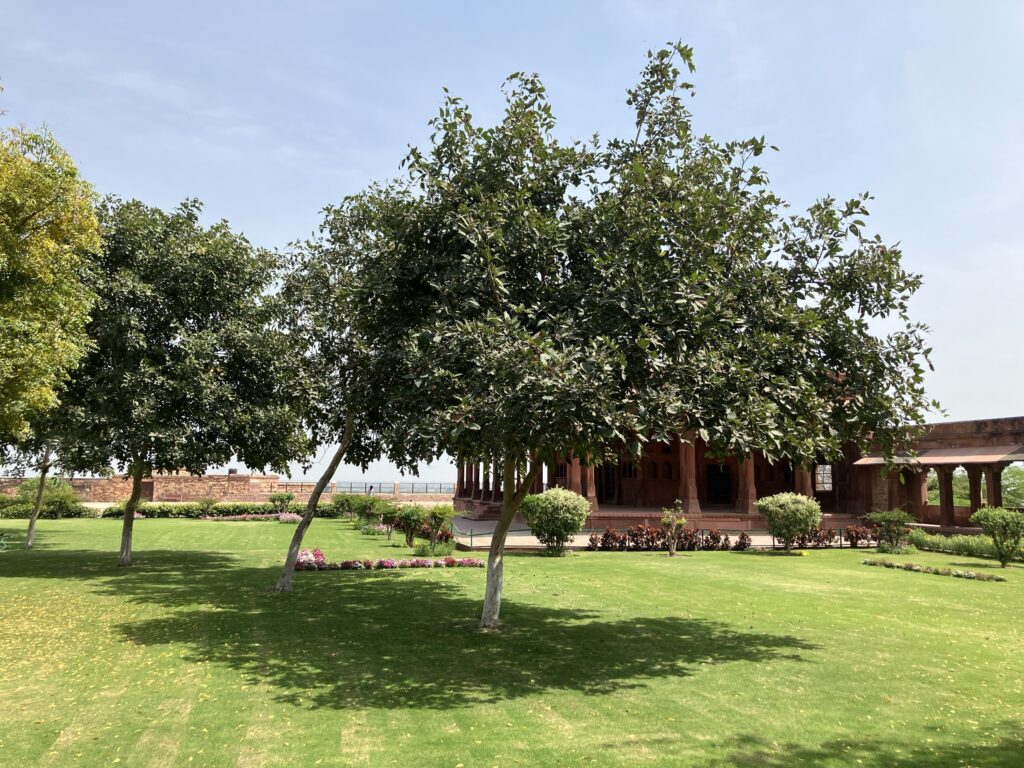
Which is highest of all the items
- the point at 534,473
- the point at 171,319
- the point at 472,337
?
the point at 171,319

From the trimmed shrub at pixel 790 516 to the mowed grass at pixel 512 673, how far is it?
7387 millimetres

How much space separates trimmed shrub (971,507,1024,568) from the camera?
20250mm

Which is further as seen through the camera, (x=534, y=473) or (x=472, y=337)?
(x=534, y=473)

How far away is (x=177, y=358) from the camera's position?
17.9 meters

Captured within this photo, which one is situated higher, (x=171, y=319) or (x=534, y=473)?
(x=171, y=319)

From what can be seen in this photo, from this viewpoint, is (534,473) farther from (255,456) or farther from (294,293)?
(255,456)

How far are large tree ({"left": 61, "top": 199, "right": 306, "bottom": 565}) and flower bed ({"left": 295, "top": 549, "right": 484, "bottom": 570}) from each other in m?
2.83

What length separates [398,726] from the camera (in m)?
6.56

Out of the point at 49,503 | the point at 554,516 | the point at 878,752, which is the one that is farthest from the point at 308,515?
the point at 49,503

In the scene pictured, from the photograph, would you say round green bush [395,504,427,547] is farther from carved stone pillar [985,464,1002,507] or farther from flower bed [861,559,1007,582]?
carved stone pillar [985,464,1002,507]

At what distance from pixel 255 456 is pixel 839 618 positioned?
14772mm

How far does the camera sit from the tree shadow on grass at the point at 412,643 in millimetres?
7980

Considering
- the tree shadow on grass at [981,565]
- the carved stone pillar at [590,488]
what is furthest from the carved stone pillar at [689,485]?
the tree shadow on grass at [981,565]

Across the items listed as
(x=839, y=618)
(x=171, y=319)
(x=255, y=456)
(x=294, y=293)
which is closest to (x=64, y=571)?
(x=255, y=456)
